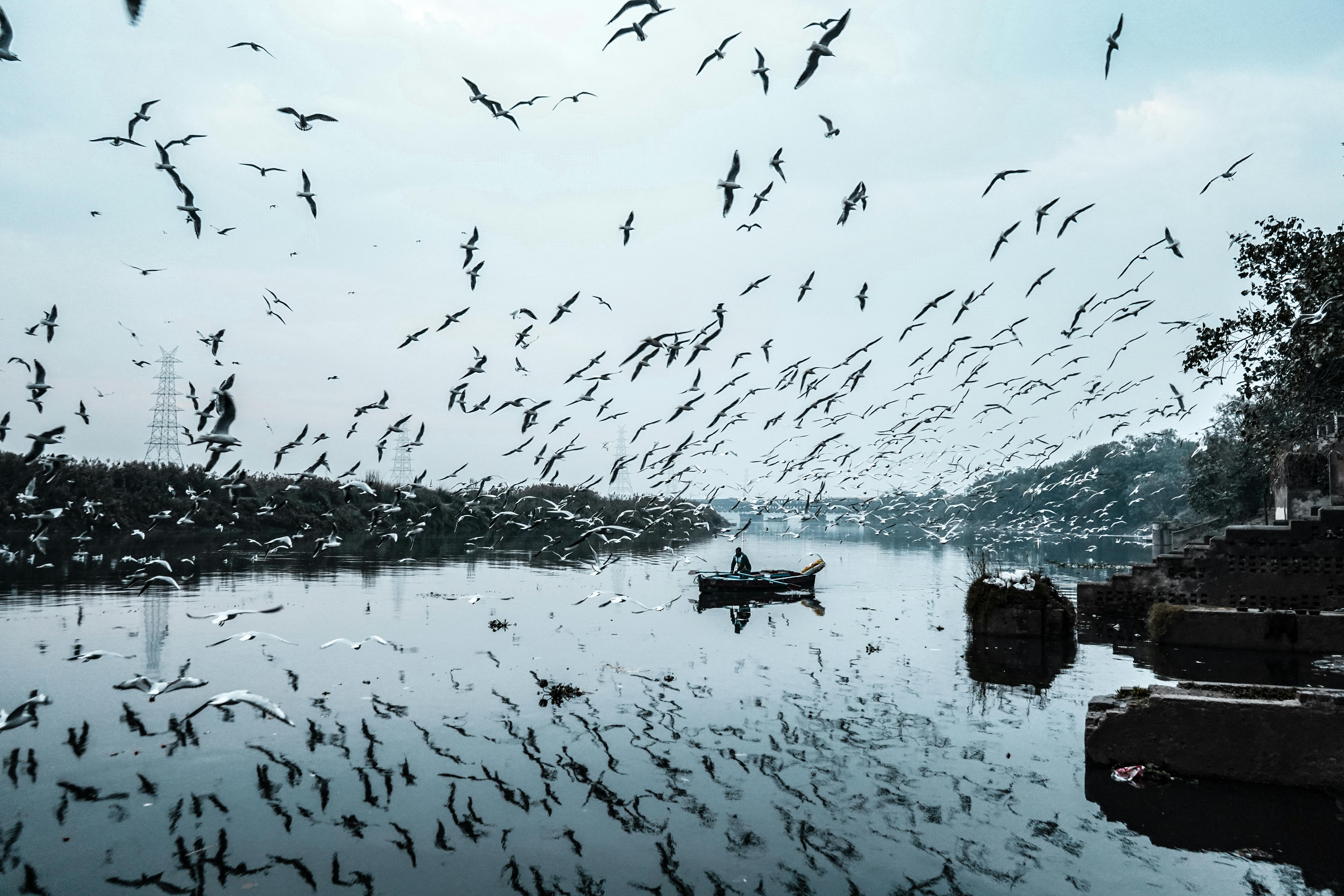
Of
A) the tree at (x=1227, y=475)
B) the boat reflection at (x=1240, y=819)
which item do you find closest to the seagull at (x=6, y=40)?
the boat reflection at (x=1240, y=819)

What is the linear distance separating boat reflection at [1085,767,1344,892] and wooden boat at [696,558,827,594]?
2118 cm

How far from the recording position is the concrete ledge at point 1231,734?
9.22 meters

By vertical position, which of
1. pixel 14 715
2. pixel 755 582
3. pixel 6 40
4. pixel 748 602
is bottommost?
pixel 748 602

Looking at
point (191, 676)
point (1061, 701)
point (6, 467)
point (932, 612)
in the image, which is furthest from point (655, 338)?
point (6, 467)

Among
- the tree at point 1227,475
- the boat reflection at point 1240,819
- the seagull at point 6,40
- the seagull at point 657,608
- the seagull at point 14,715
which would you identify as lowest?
the seagull at point 657,608

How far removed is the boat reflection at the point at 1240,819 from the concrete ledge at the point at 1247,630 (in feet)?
33.8

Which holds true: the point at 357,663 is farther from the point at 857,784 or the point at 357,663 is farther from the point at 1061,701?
the point at 1061,701

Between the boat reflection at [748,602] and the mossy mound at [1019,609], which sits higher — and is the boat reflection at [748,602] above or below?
below

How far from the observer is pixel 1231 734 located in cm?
950

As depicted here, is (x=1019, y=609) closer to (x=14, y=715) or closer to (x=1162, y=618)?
(x=1162, y=618)

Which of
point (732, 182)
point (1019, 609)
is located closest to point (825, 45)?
point (732, 182)

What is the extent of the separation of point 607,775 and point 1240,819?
719cm

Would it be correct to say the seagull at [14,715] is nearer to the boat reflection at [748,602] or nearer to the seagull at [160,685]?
the seagull at [160,685]

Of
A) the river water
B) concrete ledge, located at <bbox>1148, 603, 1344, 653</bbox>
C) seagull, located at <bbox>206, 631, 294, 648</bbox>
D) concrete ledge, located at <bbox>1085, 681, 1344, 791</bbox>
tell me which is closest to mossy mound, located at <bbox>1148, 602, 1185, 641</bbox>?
concrete ledge, located at <bbox>1148, 603, 1344, 653</bbox>
